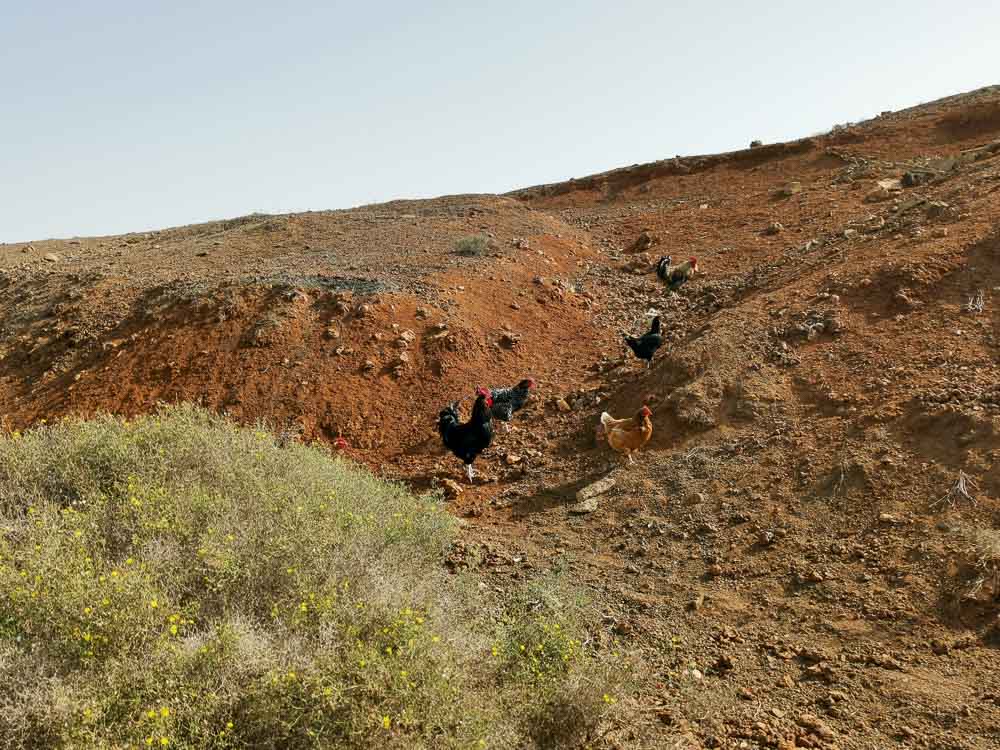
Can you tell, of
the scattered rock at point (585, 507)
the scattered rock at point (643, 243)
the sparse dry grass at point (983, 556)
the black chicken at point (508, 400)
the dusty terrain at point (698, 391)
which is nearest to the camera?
the dusty terrain at point (698, 391)

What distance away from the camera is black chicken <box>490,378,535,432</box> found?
28.1 ft

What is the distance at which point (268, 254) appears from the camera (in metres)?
14.2

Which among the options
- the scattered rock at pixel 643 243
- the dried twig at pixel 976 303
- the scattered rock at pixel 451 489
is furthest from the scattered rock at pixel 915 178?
the scattered rock at pixel 451 489

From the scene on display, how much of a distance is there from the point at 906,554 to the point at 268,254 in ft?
41.6

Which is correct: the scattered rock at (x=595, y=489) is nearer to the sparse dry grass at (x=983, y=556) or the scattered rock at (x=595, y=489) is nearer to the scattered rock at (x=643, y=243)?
the sparse dry grass at (x=983, y=556)

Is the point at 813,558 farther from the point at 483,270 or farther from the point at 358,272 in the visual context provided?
the point at 358,272

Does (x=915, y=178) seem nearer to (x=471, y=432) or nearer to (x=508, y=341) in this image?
(x=508, y=341)

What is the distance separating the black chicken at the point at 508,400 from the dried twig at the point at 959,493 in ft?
15.3

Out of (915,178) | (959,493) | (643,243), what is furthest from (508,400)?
(915,178)

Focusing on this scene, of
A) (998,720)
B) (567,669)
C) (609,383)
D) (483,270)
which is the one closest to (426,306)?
(483,270)

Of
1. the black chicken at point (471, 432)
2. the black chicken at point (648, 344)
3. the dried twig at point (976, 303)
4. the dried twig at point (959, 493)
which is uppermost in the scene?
the dried twig at point (976, 303)

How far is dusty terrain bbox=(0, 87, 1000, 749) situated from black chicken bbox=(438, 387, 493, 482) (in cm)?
35

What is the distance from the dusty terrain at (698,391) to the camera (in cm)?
434

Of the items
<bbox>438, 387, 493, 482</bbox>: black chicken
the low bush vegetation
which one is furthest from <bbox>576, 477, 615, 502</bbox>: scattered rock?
the low bush vegetation
